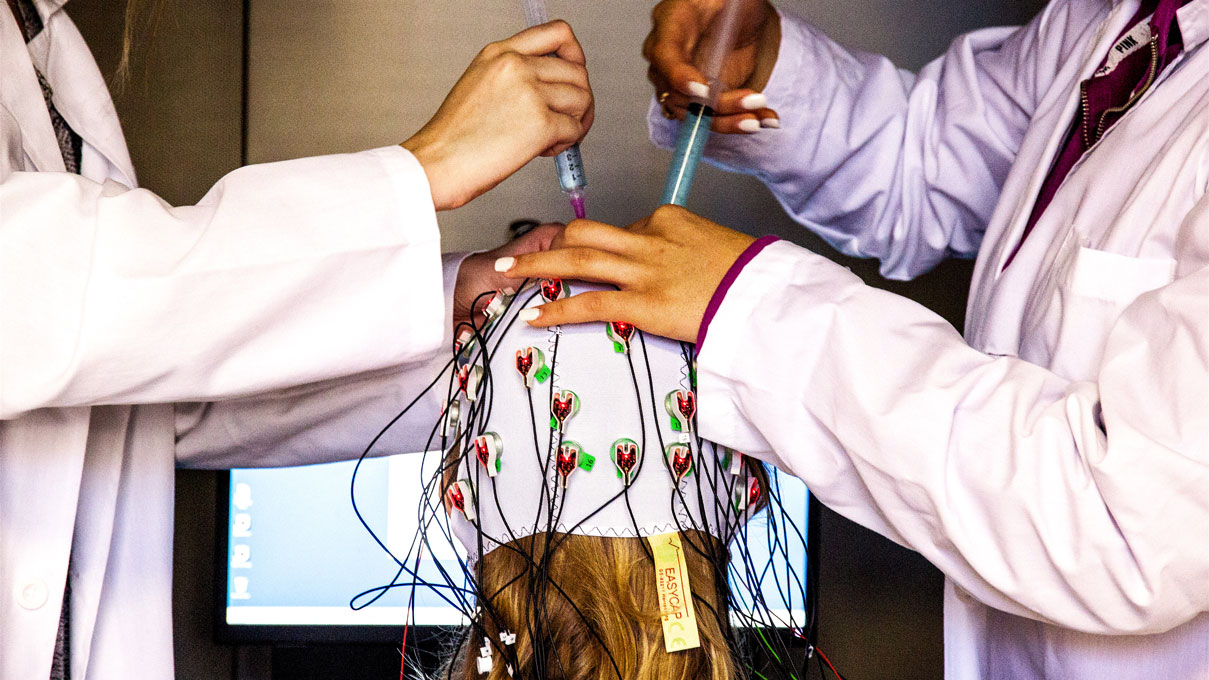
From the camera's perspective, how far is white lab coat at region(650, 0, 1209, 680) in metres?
0.72

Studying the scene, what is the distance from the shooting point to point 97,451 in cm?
100

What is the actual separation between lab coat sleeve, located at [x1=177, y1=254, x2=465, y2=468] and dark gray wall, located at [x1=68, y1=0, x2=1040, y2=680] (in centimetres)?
38

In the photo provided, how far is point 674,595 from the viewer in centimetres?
80

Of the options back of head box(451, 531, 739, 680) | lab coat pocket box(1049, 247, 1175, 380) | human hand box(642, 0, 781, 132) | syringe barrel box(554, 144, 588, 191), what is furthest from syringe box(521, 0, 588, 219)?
lab coat pocket box(1049, 247, 1175, 380)

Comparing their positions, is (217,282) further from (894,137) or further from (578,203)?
(894,137)

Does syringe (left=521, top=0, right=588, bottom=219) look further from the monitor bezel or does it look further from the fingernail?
the monitor bezel

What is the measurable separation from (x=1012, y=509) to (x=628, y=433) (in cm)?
31

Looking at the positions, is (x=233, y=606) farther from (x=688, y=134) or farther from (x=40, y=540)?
(x=688, y=134)

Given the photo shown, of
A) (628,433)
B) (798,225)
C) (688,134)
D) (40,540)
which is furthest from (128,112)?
(798,225)

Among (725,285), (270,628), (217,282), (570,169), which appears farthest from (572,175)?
(270,628)

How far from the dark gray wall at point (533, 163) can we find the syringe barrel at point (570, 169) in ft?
2.35

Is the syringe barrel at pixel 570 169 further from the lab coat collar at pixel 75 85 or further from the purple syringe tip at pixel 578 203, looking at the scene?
the lab coat collar at pixel 75 85

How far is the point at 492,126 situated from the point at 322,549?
86 cm

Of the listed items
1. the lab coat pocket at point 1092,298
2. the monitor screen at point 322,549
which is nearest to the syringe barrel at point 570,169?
the lab coat pocket at point 1092,298
